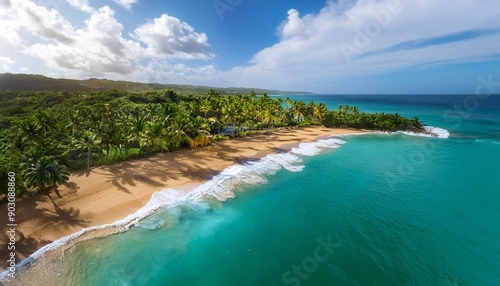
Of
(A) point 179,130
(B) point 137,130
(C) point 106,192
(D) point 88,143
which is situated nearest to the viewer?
(C) point 106,192

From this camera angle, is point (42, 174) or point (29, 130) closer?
point (42, 174)

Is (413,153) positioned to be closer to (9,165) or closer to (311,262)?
(311,262)

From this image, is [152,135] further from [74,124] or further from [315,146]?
[315,146]

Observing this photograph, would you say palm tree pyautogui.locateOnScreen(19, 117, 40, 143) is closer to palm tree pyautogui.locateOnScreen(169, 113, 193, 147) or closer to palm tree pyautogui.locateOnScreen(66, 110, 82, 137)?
palm tree pyautogui.locateOnScreen(66, 110, 82, 137)

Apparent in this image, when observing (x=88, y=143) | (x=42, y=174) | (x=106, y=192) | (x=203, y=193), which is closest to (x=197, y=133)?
(x=88, y=143)

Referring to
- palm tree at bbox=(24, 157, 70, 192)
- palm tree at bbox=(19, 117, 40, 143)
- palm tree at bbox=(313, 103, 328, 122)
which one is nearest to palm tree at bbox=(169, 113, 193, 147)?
palm tree at bbox=(19, 117, 40, 143)

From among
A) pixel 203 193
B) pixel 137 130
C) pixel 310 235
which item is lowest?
pixel 203 193

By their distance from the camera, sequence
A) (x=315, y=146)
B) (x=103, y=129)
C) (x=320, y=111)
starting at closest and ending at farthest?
(x=103, y=129)
(x=315, y=146)
(x=320, y=111)
